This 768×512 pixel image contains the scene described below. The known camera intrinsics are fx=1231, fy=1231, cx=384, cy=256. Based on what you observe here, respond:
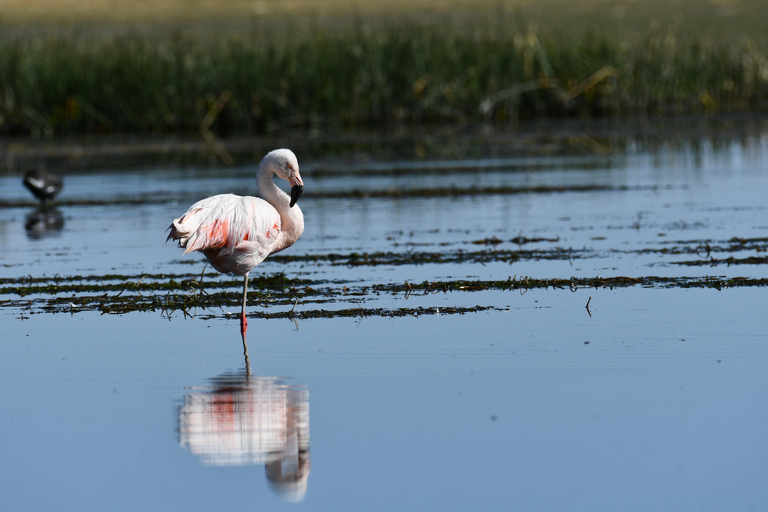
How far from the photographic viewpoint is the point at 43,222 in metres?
17.0

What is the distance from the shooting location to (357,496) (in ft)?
17.6

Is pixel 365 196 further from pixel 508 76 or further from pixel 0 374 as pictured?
pixel 508 76

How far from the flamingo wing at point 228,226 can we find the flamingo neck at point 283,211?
16 centimetres

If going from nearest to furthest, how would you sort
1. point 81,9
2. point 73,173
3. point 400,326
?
point 400,326, point 73,173, point 81,9

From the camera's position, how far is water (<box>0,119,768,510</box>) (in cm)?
549

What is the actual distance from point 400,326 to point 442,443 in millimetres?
2756

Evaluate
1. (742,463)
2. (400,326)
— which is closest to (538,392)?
(742,463)

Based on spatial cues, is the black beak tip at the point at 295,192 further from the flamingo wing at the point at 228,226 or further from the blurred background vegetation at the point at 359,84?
the blurred background vegetation at the point at 359,84

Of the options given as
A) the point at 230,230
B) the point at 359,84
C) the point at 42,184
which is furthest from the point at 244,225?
the point at 359,84

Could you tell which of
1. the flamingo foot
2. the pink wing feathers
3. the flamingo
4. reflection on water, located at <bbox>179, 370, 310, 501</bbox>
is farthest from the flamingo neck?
reflection on water, located at <bbox>179, 370, 310, 501</bbox>

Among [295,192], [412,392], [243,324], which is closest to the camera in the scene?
[412,392]

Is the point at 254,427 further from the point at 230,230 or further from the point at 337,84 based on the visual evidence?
the point at 337,84

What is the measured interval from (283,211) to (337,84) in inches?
842

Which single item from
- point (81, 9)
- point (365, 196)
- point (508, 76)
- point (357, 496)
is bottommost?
point (357, 496)
